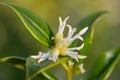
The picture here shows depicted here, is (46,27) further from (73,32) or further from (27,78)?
(27,78)

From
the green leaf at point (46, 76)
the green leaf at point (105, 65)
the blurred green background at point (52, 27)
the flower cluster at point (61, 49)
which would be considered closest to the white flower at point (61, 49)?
the flower cluster at point (61, 49)

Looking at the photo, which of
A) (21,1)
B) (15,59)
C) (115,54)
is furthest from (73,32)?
(21,1)

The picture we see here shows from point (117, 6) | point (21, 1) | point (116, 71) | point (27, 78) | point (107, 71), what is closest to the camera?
point (27, 78)

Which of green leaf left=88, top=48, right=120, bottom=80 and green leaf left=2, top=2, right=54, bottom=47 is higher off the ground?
green leaf left=2, top=2, right=54, bottom=47

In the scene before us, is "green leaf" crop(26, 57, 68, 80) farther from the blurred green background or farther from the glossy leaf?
the blurred green background

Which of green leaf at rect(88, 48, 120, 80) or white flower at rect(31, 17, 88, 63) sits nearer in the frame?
white flower at rect(31, 17, 88, 63)

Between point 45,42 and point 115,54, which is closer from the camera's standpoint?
point 45,42

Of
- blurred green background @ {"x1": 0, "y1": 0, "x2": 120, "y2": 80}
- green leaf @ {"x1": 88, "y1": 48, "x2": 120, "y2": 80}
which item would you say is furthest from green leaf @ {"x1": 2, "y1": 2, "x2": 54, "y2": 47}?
blurred green background @ {"x1": 0, "y1": 0, "x2": 120, "y2": 80}

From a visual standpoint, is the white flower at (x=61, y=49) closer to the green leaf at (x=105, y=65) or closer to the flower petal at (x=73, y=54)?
the flower petal at (x=73, y=54)

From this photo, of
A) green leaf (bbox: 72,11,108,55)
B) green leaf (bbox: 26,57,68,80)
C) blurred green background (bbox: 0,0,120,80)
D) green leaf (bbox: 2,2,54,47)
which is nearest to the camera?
green leaf (bbox: 26,57,68,80)
